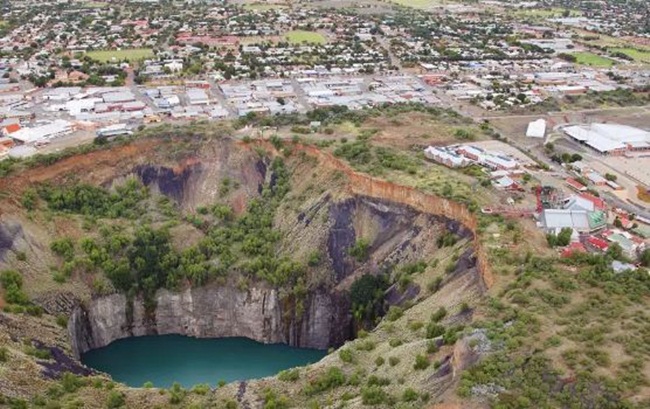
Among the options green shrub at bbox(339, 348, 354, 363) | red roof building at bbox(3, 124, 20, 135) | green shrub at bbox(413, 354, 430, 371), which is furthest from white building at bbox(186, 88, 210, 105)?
green shrub at bbox(413, 354, 430, 371)

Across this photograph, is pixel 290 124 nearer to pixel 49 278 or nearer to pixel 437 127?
pixel 437 127

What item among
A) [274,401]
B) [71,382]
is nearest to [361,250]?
[274,401]

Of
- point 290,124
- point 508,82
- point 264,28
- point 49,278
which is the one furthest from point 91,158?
point 264,28

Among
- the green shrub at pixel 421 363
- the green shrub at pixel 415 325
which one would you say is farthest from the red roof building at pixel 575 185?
the green shrub at pixel 421 363

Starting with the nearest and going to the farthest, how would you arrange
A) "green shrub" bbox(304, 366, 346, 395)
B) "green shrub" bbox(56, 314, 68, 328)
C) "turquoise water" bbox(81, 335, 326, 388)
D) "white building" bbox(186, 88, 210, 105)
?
"green shrub" bbox(304, 366, 346, 395), "green shrub" bbox(56, 314, 68, 328), "turquoise water" bbox(81, 335, 326, 388), "white building" bbox(186, 88, 210, 105)

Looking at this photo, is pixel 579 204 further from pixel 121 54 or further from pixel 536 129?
pixel 121 54

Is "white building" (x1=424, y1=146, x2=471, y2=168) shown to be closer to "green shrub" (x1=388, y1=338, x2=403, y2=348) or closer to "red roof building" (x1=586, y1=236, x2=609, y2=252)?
"red roof building" (x1=586, y1=236, x2=609, y2=252)

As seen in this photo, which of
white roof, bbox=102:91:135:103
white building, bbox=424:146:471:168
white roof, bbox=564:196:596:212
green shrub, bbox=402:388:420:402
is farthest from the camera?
white roof, bbox=102:91:135:103
